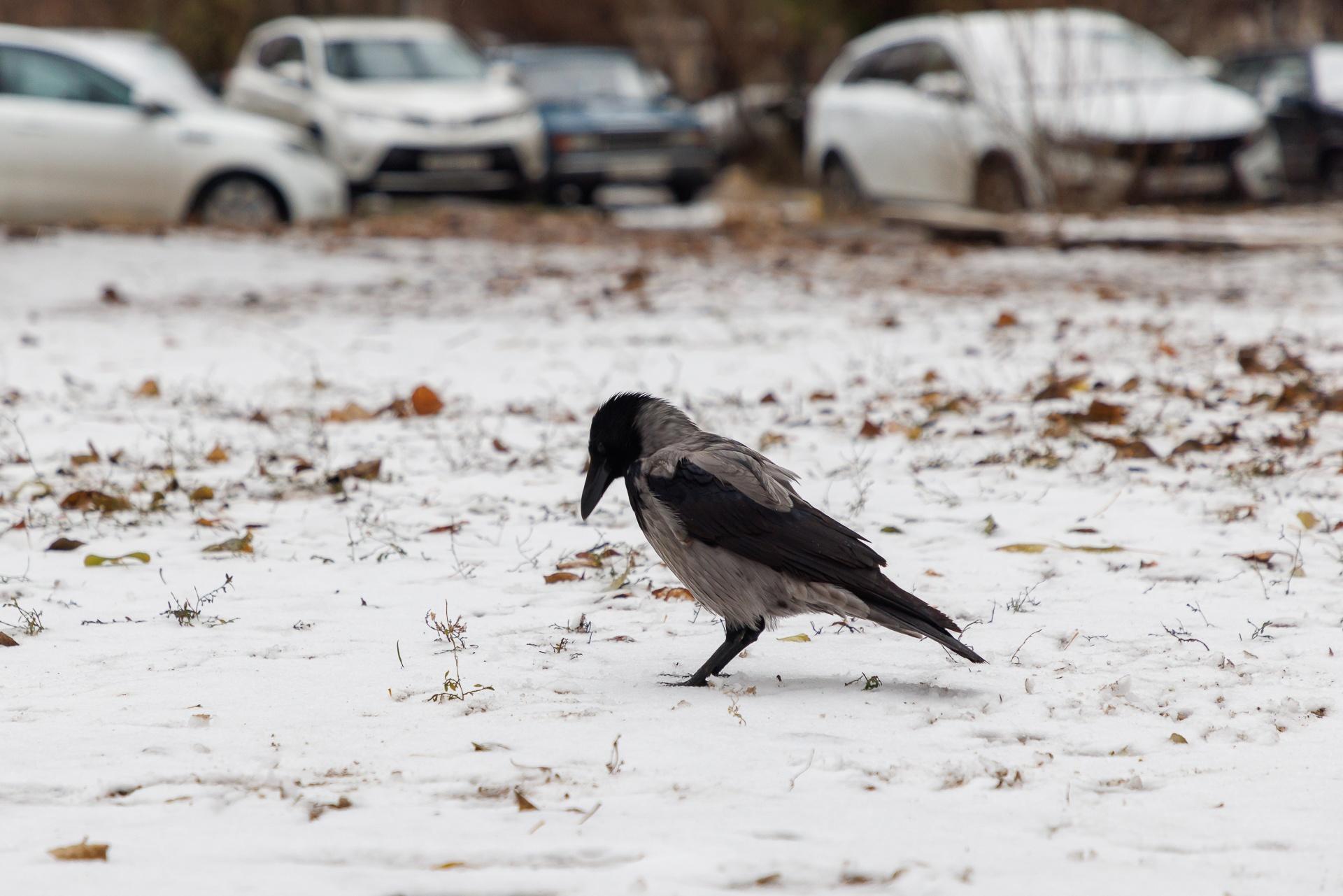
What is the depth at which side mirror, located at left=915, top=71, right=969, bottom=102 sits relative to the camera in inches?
530

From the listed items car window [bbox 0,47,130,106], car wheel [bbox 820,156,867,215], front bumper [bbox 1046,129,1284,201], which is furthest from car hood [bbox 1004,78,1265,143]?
car window [bbox 0,47,130,106]

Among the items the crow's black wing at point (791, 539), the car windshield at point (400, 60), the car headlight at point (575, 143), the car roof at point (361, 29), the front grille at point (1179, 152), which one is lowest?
the crow's black wing at point (791, 539)

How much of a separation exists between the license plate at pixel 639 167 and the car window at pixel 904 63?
90.1 inches

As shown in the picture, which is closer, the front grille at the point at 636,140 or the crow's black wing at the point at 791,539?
the crow's black wing at the point at 791,539

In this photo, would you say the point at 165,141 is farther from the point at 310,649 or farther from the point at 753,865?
the point at 753,865

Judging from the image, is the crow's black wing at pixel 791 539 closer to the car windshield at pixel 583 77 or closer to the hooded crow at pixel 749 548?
the hooded crow at pixel 749 548

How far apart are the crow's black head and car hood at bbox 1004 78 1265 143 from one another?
968cm

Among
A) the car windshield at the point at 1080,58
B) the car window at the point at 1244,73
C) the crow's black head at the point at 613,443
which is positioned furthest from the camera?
the car window at the point at 1244,73

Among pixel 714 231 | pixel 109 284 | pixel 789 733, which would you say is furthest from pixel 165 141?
pixel 789 733

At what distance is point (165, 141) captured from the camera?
13.0 m

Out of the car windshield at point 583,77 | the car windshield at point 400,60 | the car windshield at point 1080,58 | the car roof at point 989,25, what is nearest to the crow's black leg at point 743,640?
the car windshield at point 1080,58

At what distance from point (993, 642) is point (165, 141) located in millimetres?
11088

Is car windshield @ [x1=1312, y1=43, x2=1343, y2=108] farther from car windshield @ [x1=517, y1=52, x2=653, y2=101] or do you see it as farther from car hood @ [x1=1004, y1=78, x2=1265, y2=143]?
car windshield @ [x1=517, y1=52, x2=653, y2=101]

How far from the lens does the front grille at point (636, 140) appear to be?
651 inches
